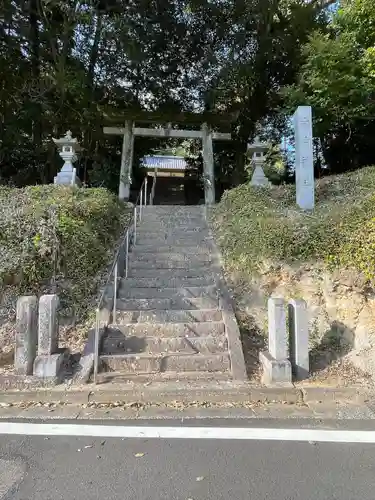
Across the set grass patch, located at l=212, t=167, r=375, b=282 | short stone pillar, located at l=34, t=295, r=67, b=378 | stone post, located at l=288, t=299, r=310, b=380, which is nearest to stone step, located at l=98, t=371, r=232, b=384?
short stone pillar, located at l=34, t=295, r=67, b=378

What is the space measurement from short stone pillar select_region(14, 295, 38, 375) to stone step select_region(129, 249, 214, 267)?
2716 millimetres

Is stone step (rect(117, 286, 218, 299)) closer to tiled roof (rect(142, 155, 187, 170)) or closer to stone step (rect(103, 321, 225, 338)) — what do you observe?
stone step (rect(103, 321, 225, 338))

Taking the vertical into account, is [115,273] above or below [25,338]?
above

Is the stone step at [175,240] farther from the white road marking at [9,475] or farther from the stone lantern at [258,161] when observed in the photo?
the white road marking at [9,475]

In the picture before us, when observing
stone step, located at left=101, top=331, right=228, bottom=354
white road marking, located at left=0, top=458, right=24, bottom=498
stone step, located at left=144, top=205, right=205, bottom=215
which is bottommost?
white road marking, located at left=0, top=458, right=24, bottom=498

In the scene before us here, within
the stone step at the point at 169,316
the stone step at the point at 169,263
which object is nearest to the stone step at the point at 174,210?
the stone step at the point at 169,263

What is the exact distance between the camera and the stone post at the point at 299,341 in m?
4.52

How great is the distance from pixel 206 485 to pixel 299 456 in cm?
81

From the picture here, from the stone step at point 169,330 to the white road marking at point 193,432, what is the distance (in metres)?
1.78

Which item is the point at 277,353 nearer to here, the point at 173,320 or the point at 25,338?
the point at 173,320

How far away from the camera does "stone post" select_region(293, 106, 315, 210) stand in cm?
803

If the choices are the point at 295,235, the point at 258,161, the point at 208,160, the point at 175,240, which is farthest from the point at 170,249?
the point at 208,160

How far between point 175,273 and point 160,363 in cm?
227

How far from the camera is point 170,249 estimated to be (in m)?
7.69
